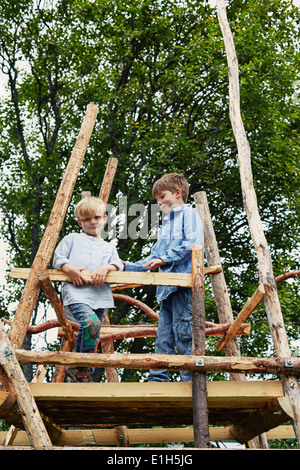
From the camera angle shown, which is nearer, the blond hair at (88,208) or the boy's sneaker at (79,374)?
the boy's sneaker at (79,374)

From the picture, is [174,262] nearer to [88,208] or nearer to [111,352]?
[88,208]

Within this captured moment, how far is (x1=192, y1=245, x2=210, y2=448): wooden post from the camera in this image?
3.37 m

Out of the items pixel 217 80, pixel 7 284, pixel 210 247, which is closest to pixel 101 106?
pixel 217 80

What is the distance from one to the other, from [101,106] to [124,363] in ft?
36.1

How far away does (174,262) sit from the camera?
4.34 meters

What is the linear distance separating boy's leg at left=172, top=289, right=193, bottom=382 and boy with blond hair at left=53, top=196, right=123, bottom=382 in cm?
49

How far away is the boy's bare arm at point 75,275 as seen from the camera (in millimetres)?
3719

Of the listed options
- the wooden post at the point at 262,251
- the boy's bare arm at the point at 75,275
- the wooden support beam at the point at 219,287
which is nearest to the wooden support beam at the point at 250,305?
the wooden post at the point at 262,251

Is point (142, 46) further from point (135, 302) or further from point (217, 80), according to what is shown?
point (135, 302)

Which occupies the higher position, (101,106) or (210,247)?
(101,106)

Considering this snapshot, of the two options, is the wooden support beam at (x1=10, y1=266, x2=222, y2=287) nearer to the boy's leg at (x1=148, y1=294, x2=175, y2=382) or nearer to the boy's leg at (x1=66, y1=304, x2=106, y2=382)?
the boy's leg at (x1=66, y1=304, x2=106, y2=382)

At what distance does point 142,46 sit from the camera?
13414 millimetres

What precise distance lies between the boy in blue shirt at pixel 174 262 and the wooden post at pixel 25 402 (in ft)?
3.47

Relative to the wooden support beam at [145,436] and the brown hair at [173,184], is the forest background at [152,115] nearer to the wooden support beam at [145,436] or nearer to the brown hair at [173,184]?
the wooden support beam at [145,436]
